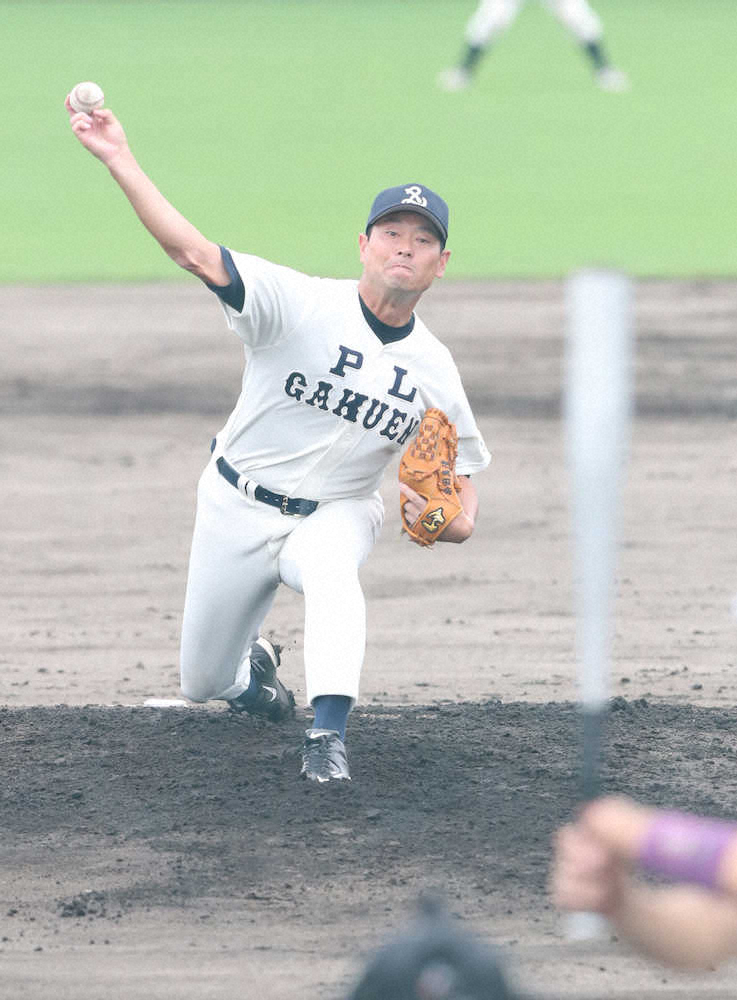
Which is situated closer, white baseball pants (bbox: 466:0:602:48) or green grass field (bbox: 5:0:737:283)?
green grass field (bbox: 5:0:737:283)

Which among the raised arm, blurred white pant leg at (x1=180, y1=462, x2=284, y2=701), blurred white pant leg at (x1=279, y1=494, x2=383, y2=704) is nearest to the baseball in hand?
the raised arm

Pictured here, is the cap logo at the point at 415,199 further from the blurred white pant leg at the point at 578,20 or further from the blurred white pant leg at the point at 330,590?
the blurred white pant leg at the point at 578,20

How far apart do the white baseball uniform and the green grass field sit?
8.72m

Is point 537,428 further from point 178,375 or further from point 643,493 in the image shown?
point 178,375

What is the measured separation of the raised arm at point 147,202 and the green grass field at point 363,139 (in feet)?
29.7

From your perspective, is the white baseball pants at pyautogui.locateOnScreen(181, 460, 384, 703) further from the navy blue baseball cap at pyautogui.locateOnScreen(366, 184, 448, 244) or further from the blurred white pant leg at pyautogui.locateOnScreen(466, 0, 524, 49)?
the blurred white pant leg at pyautogui.locateOnScreen(466, 0, 524, 49)

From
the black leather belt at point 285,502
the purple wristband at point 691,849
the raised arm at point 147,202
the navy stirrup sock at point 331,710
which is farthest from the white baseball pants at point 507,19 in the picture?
the purple wristband at point 691,849

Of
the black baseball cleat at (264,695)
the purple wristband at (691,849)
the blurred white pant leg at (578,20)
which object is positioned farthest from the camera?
the blurred white pant leg at (578,20)

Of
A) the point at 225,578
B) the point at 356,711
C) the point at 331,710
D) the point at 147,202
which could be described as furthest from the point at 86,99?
the point at 356,711

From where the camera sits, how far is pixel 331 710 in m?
5.80

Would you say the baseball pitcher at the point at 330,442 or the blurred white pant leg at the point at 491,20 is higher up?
the blurred white pant leg at the point at 491,20

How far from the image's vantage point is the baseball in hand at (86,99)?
18.0ft

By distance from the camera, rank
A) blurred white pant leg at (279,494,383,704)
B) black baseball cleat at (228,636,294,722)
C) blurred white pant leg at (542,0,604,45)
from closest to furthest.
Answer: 1. blurred white pant leg at (279,494,383,704)
2. black baseball cleat at (228,636,294,722)
3. blurred white pant leg at (542,0,604,45)

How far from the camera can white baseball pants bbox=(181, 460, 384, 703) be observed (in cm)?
579
